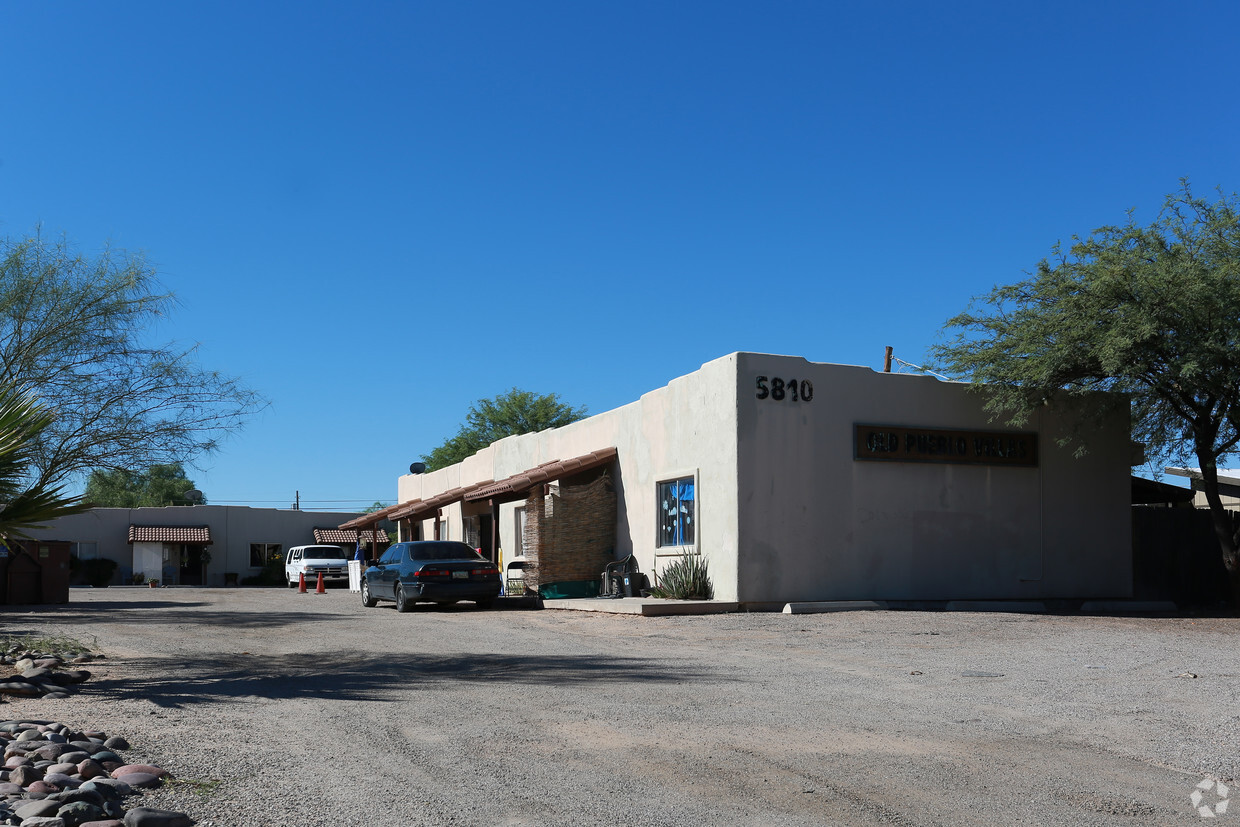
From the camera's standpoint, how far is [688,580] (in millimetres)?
20672

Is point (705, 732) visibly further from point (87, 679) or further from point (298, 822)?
point (87, 679)

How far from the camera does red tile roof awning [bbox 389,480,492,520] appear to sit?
31.1m

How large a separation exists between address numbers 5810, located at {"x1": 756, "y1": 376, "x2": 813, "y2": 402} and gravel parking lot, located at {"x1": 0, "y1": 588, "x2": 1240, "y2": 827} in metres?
5.93

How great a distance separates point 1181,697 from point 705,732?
4854mm

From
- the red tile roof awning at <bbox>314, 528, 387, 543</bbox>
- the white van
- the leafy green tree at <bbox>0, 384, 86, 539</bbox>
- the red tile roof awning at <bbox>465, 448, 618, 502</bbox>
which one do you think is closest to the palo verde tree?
the red tile roof awning at <bbox>465, 448, 618, 502</bbox>

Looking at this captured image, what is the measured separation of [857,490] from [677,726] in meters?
13.6

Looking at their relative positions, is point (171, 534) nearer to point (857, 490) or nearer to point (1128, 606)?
point (857, 490)

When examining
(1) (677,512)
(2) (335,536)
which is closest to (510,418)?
(2) (335,536)

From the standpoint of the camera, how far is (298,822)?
5.18 meters

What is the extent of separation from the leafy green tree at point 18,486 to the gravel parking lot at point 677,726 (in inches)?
67.8

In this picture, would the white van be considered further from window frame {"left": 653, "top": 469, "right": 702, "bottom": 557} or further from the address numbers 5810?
the address numbers 5810

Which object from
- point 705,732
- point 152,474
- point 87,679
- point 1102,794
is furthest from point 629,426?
point 1102,794

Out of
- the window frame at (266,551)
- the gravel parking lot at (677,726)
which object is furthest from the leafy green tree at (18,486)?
the window frame at (266,551)

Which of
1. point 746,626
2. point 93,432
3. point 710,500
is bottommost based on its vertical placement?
point 746,626
